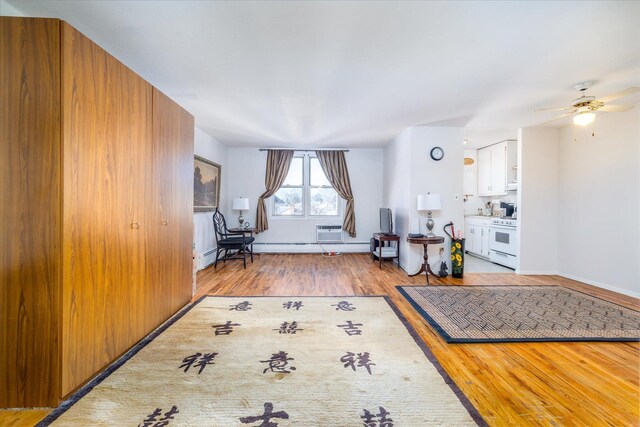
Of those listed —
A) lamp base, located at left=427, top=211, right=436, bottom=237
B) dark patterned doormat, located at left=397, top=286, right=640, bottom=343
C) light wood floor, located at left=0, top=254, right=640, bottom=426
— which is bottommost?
light wood floor, located at left=0, top=254, right=640, bottom=426

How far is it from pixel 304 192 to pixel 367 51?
4375mm

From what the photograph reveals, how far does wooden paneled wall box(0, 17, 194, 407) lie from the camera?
1435mm

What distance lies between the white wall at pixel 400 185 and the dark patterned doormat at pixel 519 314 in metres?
1.26

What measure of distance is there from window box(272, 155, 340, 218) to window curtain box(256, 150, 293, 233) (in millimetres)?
245

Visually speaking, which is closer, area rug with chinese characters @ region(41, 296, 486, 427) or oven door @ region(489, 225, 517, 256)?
area rug with chinese characters @ region(41, 296, 486, 427)

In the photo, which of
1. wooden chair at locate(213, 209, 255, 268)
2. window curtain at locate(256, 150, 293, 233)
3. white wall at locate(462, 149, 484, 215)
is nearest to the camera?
wooden chair at locate(213, 209, 255, 268)

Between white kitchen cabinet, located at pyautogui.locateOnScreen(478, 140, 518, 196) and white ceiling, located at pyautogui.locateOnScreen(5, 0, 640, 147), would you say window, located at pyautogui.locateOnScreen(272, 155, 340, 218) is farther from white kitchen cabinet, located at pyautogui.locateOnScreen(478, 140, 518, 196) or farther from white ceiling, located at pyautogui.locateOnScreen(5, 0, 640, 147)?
white kitchen cabinet, located at pyautogui.locateOnScreen(478, 140, 518, 196)

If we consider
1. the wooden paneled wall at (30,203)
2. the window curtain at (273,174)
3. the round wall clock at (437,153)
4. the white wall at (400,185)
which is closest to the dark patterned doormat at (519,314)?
the white wall at (400,185)

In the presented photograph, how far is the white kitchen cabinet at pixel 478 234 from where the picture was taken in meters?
5.54

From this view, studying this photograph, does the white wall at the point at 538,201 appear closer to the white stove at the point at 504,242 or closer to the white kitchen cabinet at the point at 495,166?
the white stove at the point at 504,242

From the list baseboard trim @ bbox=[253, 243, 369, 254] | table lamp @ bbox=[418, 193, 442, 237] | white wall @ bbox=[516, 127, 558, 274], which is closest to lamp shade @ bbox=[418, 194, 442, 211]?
table lamp @ bbox=[418, 193, 442, 237]

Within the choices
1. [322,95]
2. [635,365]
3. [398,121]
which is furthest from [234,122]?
[635,365]

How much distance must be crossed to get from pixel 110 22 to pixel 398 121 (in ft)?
11.6

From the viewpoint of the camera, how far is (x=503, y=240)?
197 inches
